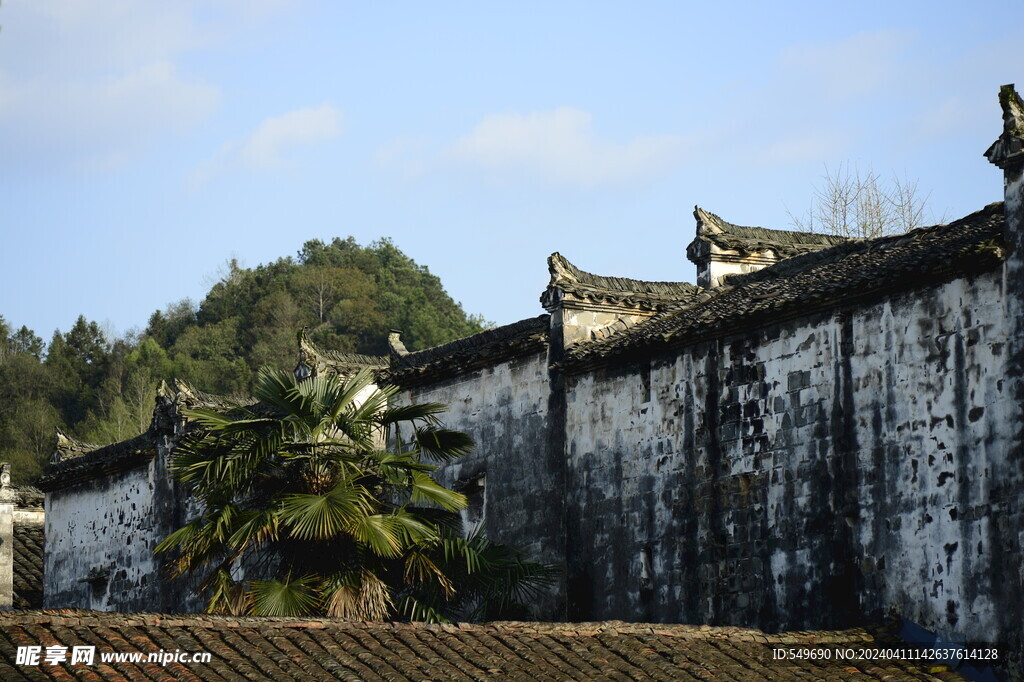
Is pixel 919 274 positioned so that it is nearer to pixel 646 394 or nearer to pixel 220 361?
pixel 646 394

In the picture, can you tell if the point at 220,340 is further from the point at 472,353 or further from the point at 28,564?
the point at 472,353

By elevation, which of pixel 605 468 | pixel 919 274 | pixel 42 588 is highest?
pixel 919 274

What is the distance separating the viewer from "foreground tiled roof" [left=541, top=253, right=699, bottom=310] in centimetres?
2919

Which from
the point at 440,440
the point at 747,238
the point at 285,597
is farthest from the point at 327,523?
the point at 747,238

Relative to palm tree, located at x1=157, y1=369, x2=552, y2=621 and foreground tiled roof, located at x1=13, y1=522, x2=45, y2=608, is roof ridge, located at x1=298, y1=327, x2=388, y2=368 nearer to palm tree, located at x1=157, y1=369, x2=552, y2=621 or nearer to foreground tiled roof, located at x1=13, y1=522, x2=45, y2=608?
palm tree, located at x1=157, y1=369, x2=552, y2=621

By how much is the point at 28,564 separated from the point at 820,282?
22.2 meters

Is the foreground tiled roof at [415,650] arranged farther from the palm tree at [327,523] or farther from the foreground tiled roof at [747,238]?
the foreground tiled roof at [747,238]

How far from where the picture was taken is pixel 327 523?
836 inches

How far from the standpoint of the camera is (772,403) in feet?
82.4

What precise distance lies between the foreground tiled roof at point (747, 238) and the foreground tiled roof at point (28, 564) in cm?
1777

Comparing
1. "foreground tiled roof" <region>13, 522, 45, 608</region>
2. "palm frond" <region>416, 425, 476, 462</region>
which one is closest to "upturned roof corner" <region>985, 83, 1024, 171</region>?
"palm frond" <region>416, 425, 476, 462</region>

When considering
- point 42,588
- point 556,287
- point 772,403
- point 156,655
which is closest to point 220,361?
point 42,588

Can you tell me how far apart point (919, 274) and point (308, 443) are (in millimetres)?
8648

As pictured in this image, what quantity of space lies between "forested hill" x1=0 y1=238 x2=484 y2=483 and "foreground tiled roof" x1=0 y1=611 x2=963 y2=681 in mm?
49120
